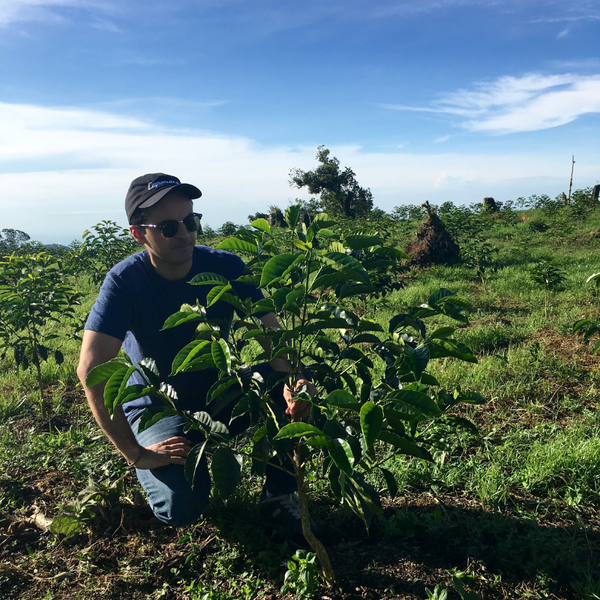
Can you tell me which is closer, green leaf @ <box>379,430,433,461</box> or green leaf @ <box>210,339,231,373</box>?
green leaf @ <box>379,430,433,461</box>

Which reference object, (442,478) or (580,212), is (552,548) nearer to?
(442,478)

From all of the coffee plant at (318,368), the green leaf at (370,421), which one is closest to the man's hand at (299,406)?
the coffee plant at (318,368)

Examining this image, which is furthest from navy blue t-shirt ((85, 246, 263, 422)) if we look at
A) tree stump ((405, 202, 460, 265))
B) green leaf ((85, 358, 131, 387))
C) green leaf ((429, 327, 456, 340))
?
tree stump ((405, 202, 460, 265))

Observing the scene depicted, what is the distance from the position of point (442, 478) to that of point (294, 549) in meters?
0.96

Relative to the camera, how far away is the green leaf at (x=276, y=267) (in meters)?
1.37

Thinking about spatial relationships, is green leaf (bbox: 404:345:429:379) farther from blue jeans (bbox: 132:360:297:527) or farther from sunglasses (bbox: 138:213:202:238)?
sunglasses (bbox: 138:213:202:238)

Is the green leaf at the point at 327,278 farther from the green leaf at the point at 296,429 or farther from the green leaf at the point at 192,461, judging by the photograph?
the green leaf at the point at 192,461

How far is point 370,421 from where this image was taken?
1.19 metres

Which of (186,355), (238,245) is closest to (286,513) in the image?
(186,355)

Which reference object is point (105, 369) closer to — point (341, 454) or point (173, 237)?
point (341, 454)

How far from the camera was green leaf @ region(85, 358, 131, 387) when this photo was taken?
144cm

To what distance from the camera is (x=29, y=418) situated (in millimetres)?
3922

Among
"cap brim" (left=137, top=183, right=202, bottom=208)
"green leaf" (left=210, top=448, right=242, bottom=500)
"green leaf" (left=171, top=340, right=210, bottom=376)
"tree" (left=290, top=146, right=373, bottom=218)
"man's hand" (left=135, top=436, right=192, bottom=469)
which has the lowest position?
"man's hand" (left=135, top=436, right=192, bottom=469)

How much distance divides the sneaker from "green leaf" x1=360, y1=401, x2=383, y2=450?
52.1 inches
